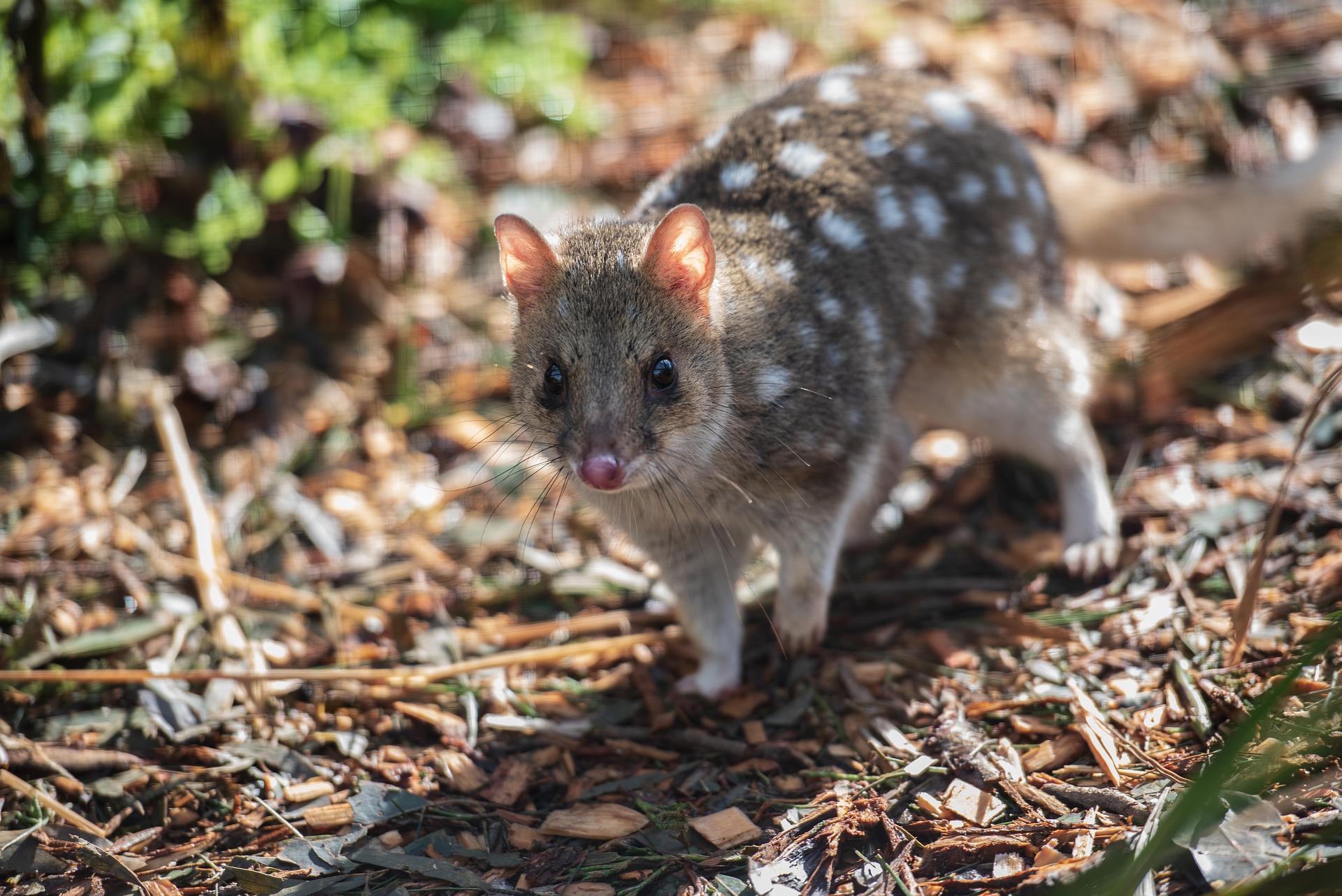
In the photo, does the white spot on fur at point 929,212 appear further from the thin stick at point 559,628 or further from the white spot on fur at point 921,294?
the thin stick at point 559,628

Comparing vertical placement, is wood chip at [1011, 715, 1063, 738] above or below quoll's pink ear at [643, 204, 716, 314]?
below

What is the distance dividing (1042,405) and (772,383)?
1.19 m

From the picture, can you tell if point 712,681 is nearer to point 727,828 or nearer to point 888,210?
point 727,828

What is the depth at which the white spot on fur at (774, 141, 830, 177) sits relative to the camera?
372 cm

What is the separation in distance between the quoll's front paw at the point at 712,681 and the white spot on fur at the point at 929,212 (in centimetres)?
158

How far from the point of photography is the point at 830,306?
140 inches

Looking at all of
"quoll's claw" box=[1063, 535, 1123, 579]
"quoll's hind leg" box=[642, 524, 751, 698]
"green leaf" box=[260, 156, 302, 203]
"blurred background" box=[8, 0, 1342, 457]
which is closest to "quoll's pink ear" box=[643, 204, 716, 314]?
"quoll's hind leg" box=[642, 524, 751, 698]

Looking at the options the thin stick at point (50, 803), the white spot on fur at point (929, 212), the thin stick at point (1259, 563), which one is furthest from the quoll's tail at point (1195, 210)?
the thin stick at point (50, 803)

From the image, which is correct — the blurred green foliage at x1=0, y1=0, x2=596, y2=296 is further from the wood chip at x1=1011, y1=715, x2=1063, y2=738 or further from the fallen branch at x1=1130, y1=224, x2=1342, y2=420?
the wood chip at x1=1011, y1=715, x2=1063, y2=738

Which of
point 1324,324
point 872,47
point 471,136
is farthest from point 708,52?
point 1324,324

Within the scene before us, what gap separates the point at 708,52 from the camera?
6.48 meters

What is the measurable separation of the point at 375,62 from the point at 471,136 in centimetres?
58

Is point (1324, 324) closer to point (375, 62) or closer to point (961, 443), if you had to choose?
point (961, 443)

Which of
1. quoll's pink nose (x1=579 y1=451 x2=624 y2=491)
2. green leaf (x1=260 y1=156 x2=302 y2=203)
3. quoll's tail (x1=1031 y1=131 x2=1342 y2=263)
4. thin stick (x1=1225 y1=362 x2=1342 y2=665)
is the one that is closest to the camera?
thin stick (x1=1225 y1=362 x2=1342 y2=665)
